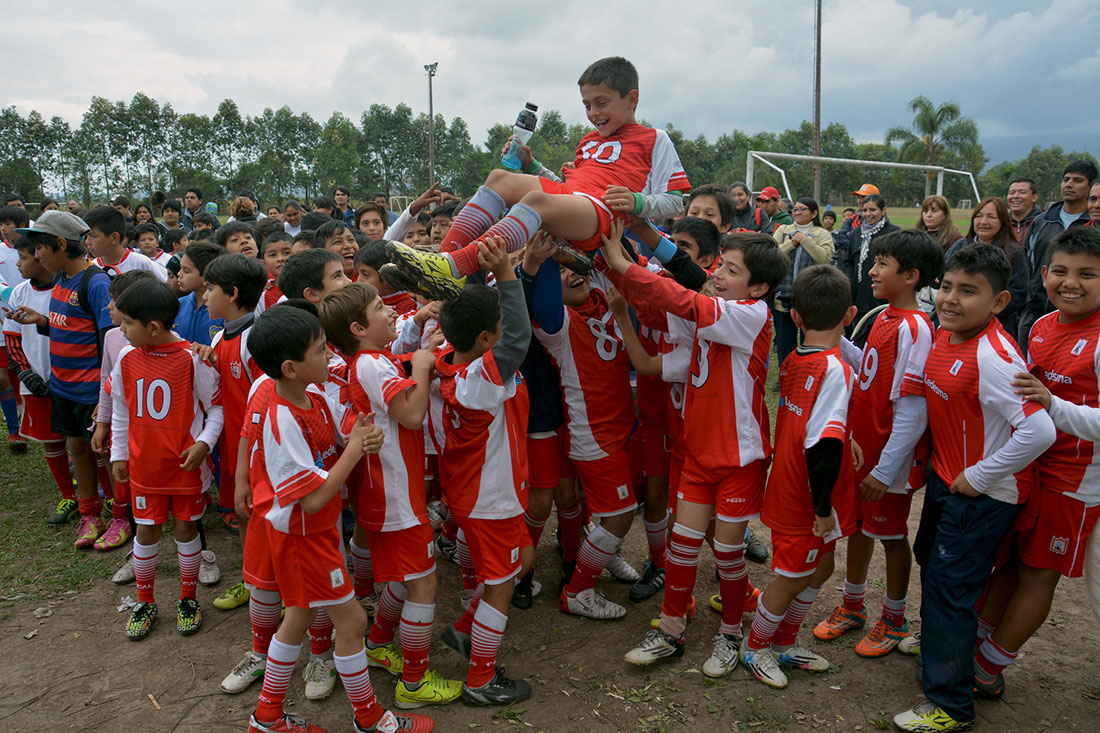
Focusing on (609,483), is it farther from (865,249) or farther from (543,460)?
(865,249)

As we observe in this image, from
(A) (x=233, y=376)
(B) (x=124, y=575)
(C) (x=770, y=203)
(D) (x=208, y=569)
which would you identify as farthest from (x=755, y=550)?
(C) (x=770, y=203)

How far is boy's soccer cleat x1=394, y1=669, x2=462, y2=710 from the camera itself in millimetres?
3076

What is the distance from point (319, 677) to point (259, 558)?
685 millimetres

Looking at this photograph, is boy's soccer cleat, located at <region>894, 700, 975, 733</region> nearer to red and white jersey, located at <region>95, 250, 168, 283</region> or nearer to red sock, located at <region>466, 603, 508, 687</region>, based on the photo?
red sock, located at <region>466, 603, 508, 687</region>

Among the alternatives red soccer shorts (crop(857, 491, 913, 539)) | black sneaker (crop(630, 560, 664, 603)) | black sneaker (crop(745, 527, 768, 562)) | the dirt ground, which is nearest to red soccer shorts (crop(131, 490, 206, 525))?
the dirt ground

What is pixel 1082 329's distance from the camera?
289 cm

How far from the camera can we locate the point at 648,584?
4094 millimetres

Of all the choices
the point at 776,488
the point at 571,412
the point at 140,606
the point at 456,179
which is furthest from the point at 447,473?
the point at 456,179

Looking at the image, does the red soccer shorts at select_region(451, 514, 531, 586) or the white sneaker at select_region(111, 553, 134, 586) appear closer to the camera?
the red soccer shorts at select_region(451, 514, 531, 586)

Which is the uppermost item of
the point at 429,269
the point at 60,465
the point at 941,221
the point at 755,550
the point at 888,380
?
the point at 941,221

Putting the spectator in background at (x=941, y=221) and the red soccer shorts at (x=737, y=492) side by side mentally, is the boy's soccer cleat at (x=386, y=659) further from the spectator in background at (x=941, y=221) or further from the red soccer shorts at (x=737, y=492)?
the spectator in background at (x=941, y=221)

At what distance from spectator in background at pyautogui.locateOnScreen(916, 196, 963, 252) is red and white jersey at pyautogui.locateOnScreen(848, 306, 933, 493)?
185 inches

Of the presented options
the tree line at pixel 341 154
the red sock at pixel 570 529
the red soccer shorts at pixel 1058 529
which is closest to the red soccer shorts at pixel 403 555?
the red sock at pixel 570 529

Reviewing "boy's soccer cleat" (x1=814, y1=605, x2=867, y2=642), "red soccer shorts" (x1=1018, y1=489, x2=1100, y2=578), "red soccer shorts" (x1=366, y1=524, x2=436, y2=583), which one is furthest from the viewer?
"boy's soccer cleat" (x1=814, y1=605, x2=867, y2=642)
